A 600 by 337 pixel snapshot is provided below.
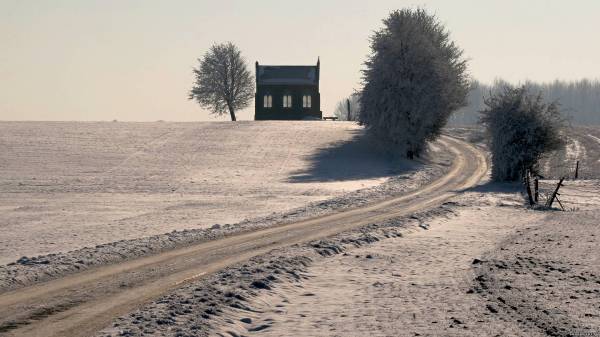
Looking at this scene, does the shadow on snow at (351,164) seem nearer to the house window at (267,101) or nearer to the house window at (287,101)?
the house window at (287,101)

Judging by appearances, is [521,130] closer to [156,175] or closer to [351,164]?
[351,164]

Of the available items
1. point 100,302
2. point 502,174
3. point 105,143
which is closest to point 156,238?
point 100,302

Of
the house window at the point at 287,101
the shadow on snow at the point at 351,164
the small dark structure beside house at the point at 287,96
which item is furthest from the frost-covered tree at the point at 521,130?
the house window at the point at 287,101

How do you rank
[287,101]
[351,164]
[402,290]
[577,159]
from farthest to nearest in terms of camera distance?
[287,101]
[577,159]
[351,164]
[402,290]

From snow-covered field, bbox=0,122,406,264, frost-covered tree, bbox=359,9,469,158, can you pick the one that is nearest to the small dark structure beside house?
snow-covered field, bbox=0,122,406,264

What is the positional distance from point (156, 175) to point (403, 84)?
20058 millimetres

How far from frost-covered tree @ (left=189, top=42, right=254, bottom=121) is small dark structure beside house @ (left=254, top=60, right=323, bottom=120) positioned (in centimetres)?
555

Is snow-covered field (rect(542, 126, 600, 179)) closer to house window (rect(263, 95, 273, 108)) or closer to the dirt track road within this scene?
the dirt track road

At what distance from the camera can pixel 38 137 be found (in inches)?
2303

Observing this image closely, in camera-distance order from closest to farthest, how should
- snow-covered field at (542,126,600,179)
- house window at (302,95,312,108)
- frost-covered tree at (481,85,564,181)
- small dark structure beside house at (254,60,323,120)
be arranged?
frost-covered tree at (481,85,564,181) → snow-covered field at (542,126,600,179) → small dark structure beside house at (254,60,323,120) → house window at (302,95,312,108)

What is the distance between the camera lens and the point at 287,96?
297ft

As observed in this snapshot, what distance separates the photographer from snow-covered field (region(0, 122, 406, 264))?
87.2 ft

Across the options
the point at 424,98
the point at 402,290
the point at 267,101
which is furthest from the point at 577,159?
the point at 402,290

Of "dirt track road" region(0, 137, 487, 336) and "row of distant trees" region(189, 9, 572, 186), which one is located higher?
"row of distant trees" region(189, 9, 572, 186)
